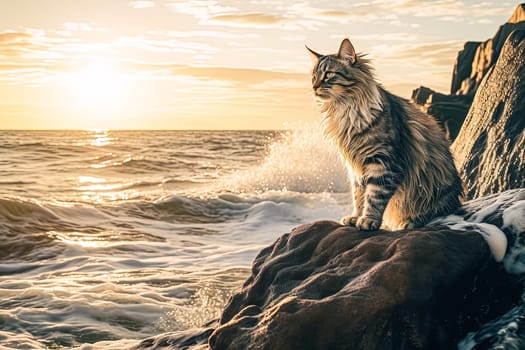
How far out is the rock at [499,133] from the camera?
673cm

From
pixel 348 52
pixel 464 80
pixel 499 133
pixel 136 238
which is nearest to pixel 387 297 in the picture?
pixel 348 52

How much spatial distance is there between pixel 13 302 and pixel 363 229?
4653 millimetres

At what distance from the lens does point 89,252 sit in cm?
987

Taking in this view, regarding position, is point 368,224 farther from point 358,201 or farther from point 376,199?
point 358,201

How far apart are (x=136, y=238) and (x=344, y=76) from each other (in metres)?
7.90

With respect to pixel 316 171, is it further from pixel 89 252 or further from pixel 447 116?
pixel 89 252

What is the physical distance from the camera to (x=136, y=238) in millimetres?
11422

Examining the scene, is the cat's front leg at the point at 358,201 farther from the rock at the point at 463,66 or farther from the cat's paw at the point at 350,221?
the rock at the point at 463,66

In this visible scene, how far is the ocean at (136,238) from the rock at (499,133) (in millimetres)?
2792

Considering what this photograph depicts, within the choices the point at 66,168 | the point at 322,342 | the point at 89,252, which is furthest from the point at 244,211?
the point at 66,168

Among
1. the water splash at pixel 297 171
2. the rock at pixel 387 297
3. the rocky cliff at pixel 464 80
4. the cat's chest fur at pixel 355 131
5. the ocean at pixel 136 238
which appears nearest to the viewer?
the rock at pixel 387 297

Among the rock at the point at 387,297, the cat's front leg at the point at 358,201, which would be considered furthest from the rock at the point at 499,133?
the rock at the point at 387,297

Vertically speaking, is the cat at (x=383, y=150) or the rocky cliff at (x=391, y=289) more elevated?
the cat at (x=383, y=150)

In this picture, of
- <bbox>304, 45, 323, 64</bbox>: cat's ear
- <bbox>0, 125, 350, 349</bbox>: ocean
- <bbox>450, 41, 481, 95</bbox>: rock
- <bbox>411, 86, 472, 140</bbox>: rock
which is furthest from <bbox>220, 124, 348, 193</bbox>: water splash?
<bbox>304, 45, 323, 64</bbox>: cat's ear
